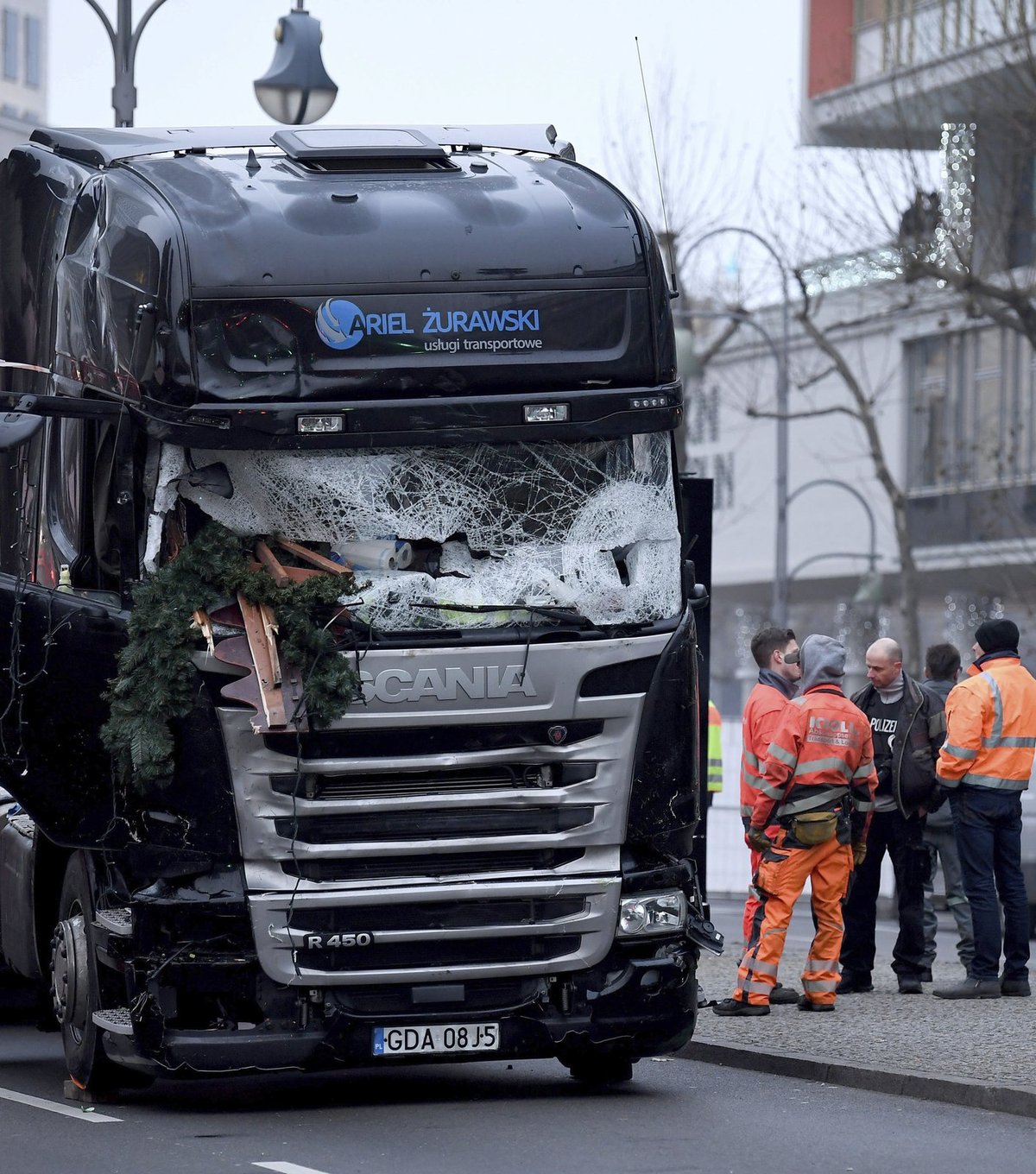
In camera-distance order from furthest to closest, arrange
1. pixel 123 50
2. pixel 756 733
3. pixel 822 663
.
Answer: pixel 123 50 < pixel 756 733 < pixel 822 663

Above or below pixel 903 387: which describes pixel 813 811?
below

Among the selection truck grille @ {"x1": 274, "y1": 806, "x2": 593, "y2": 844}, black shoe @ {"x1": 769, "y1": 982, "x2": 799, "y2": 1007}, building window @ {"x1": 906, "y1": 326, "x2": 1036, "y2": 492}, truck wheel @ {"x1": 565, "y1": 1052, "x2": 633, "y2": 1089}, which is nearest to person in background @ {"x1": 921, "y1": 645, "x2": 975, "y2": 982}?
black shoe @ {"x1": 769, "y1": 982, "x2": 799, "y2": 1007}

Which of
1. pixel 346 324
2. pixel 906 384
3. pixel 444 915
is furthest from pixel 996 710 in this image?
pixel 906 384

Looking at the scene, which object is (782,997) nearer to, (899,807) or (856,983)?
(856,983)

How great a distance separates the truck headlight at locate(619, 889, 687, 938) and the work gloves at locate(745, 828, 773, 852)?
249 cm

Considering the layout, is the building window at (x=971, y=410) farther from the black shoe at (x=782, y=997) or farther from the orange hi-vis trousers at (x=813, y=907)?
the orange hi-vis trousers at (x=813, y=907)

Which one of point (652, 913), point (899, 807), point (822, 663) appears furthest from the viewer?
point (899, 807)

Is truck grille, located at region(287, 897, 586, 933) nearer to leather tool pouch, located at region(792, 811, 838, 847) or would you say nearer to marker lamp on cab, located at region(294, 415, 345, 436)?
marker lamp on cab, located at region(294, 415, 345, 436)

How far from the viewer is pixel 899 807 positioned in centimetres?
1275

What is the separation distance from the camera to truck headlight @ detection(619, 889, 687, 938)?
9055mm

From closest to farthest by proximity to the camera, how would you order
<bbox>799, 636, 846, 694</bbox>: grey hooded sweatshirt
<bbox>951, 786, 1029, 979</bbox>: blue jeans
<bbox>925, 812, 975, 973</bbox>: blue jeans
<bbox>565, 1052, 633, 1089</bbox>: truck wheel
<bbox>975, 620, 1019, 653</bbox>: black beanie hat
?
<bbox>565, 1052, 633, 1089</bbox>: truck wheel
<bbox>799, 636, 846, 694</bbox>: grey hooded sweatshirt
<bbox>951, 786, 1029, 979</bbox>: blue jeans
<bbox>975, 620, 1019, 653</bbox>: black beanie hat
<bbox>925, 812, 975, 973</bbox>: blue jeans

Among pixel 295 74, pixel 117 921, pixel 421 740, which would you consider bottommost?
pixel 117 921

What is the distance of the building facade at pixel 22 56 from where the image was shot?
80.8 m

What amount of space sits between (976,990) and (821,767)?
69.8 inches
